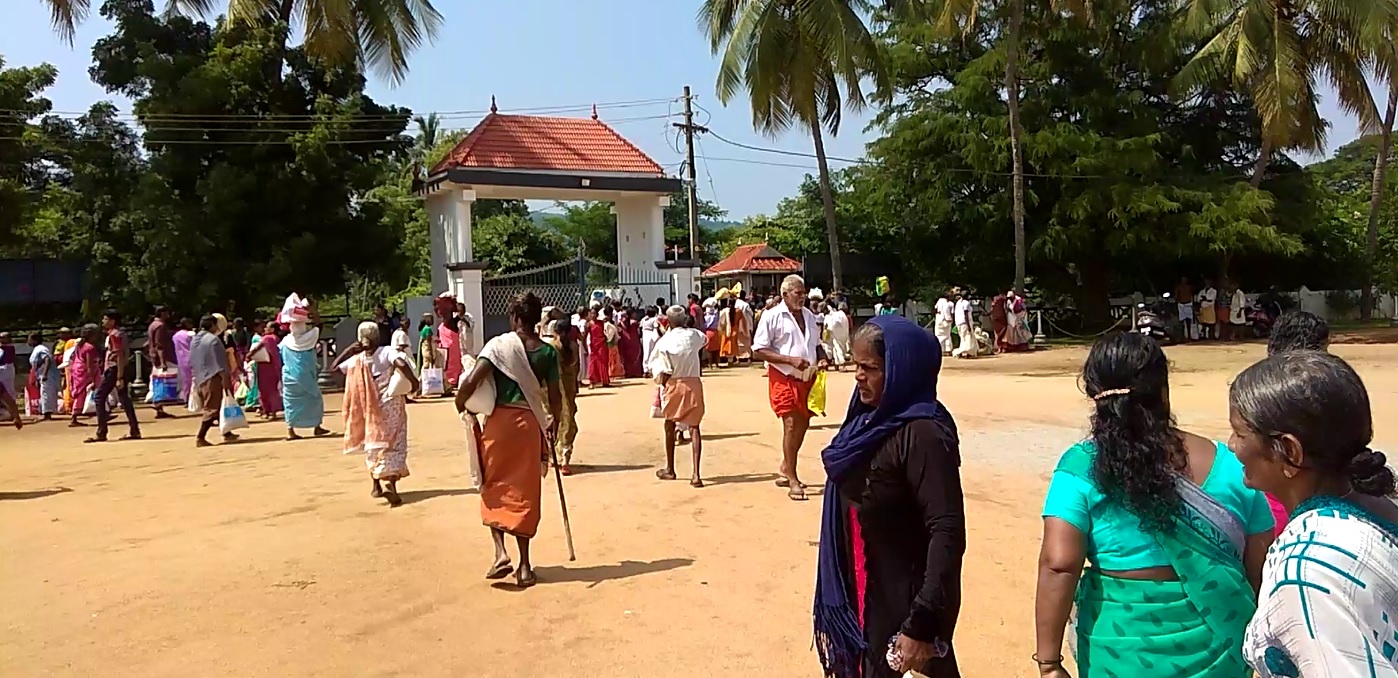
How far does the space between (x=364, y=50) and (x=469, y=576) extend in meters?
17.8

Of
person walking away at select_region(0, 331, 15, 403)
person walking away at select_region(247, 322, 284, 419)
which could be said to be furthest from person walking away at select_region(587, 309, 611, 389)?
person walking away at select_region(0, 331, 15, 403)

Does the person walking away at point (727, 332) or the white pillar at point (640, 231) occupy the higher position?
the white pillar at point (640, 231)

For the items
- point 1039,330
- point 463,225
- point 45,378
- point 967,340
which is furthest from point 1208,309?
point 45,378

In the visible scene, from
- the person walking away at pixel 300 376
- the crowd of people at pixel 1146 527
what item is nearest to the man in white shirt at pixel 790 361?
the crowd of people at pixel 1146 527

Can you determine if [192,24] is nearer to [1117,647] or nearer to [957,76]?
[957,76]

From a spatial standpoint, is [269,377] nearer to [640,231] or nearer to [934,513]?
[640,231]

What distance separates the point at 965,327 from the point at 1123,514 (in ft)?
65.6

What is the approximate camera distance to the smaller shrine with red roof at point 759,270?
3008 cm

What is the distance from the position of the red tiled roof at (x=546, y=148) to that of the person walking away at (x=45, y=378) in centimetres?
876

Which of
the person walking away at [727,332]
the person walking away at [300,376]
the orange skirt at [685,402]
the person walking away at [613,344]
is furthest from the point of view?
the person walking away at [727,332]

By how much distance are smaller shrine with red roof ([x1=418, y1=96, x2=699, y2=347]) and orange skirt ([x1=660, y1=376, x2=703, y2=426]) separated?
13182 millimetres

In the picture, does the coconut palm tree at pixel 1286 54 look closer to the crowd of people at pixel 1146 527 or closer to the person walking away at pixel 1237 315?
the person walking away at pixel 1237 315

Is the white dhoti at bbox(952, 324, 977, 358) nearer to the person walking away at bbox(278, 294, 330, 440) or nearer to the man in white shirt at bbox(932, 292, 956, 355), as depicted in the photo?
the man in white shirt at bbox(932, 292, 956, 355)

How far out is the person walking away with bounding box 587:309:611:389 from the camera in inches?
703
